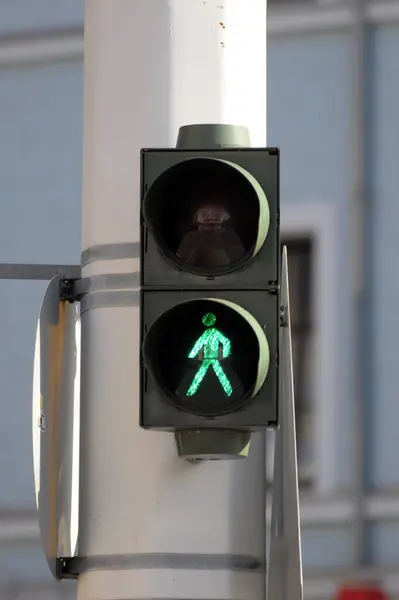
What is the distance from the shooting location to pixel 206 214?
395cm

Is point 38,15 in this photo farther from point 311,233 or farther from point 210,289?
point 210,289

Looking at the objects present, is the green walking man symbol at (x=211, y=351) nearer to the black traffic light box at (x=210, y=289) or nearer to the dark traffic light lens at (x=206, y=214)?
the black traffic light box at (x=210, y=289)

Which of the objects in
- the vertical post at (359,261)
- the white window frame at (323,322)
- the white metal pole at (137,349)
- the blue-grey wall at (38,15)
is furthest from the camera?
the blue-grey wall at (38,15)

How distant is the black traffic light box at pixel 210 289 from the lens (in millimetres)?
3787

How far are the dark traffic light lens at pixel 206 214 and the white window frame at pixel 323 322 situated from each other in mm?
4163

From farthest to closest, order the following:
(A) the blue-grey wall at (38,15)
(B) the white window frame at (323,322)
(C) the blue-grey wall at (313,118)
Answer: (A) the blue-grey wall at (38,15), (C) the blue-grey wall at (313,118), (B) the white window frame at (323,322)

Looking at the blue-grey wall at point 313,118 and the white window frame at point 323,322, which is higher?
the blue-grey wall at point 313,118

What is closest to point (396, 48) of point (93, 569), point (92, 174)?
point (92, 174)

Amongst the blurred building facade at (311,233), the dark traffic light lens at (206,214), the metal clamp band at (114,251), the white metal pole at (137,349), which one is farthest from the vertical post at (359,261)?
the dark traffic light lens at (206,214)

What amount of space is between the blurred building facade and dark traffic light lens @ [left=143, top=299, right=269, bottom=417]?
4021 millimetres

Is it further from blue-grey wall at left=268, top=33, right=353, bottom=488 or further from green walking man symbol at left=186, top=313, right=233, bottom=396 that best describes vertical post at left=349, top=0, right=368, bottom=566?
green walking man symbol at left=186, top=313, right=233, bottom=396

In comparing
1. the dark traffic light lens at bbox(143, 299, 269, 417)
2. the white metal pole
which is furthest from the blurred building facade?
the dark traffic light lens at bbox(143, 299, 269, 417)

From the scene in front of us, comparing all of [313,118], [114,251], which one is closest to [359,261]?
[313,118]

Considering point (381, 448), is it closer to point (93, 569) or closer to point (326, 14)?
point (326, 14)
